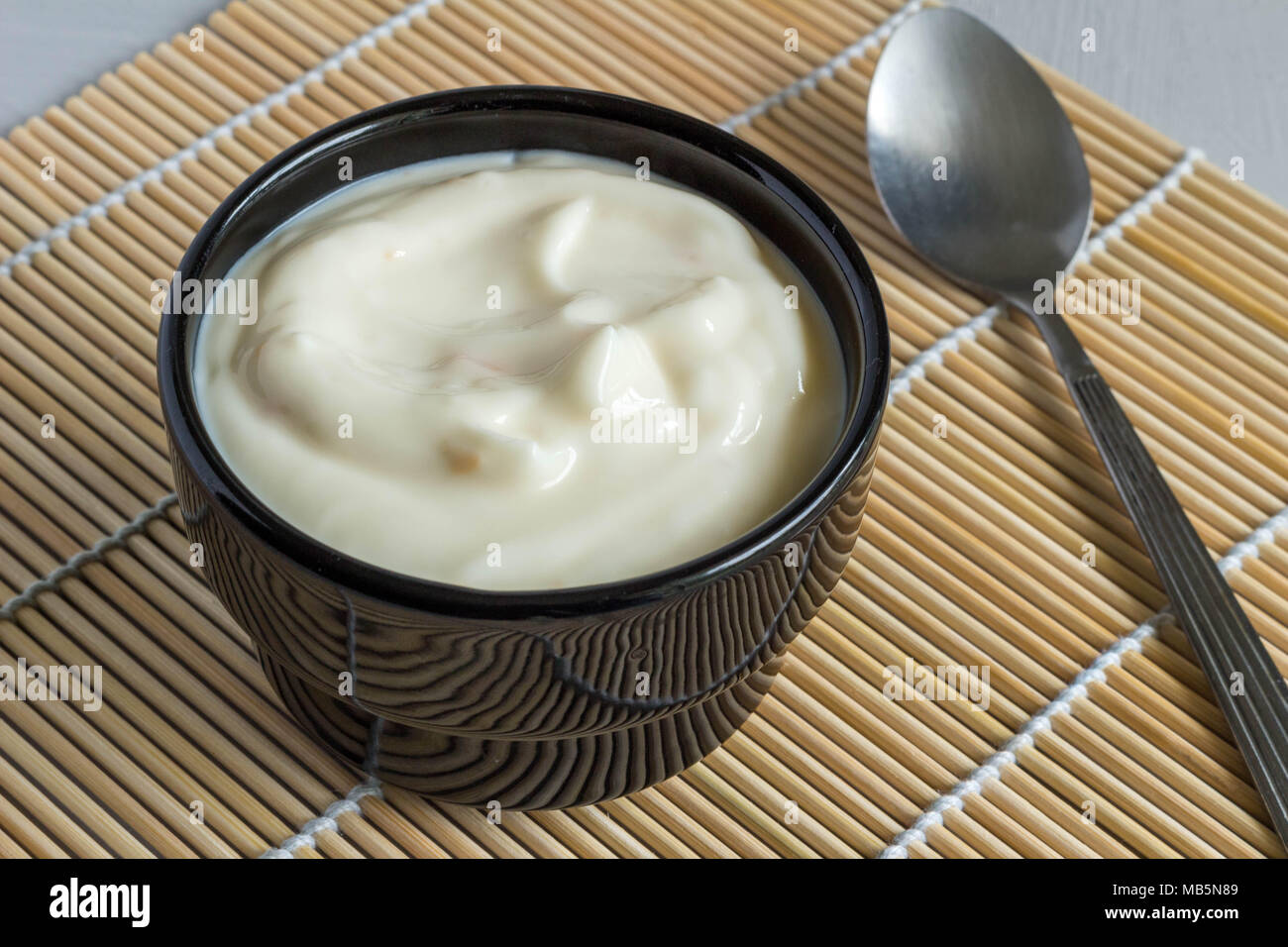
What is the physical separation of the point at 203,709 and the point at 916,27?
0.88 m

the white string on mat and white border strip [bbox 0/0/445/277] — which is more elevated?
white border strip [bbox 0/0/445/277]

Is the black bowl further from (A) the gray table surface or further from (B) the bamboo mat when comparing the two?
(A) the gray table surface

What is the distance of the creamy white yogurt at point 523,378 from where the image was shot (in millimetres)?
823

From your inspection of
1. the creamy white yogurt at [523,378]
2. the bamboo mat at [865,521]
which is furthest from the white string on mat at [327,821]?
the creamy white yogurt at [523,378]

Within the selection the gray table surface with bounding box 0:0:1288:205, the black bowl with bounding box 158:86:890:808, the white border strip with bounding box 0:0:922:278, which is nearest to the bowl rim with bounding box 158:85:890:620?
the black bowl with bounding box 158:86:890:808

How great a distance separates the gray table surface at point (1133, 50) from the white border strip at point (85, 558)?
23.1 inches

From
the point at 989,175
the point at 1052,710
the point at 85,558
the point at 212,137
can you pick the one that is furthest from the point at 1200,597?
the point at 212,137

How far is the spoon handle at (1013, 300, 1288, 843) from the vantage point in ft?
3.42

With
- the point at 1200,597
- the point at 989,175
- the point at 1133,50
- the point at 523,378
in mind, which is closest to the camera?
the point at 523,378

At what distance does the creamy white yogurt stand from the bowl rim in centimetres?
3

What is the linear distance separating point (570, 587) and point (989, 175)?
74 cm

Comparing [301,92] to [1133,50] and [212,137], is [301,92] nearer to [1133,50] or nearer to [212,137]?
[212,137]

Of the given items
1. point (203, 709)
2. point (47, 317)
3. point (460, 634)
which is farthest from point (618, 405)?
point (47, 317)

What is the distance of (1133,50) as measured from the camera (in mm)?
1794
